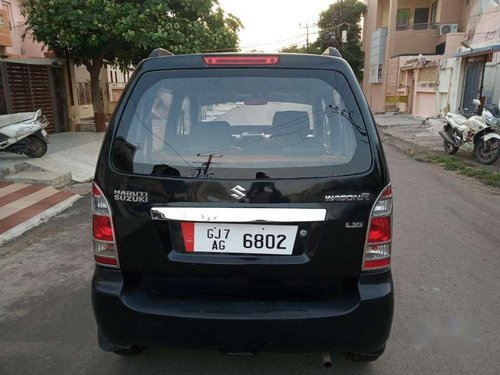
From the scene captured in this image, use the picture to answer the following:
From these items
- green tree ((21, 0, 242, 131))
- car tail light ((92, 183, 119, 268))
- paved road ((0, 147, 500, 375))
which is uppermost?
green tree ((21, 0, 242, 131))

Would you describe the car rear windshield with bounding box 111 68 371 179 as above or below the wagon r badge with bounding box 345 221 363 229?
above

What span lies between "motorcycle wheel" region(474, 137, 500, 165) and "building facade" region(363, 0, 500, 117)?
5.19 meters

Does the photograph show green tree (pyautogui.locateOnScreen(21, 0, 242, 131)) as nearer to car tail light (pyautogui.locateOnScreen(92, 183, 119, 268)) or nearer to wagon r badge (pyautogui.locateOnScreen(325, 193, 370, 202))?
car tail light (pyautogui.locateOnScreen(92, 183, 119, 268))

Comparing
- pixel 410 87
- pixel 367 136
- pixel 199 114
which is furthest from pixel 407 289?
pixel 410 87

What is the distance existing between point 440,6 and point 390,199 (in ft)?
84.5

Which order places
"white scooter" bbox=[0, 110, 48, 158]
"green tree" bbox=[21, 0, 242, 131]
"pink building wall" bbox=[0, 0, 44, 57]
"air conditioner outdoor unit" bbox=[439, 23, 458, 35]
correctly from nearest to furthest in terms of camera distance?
"white scooter" bbox=[0, 110, 48, 158]
"green tree" bbox=[21, 0, 242, 131]
"pink building wall" bbox=[0, 0, 44, 57]
"air conditioner outdoor unit" bbox=[439, 23, 458, 35]

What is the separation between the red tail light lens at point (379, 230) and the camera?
197 cm

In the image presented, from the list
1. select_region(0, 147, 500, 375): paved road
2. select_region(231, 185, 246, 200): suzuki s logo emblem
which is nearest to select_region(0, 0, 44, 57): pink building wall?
select_region(0, 147, 500, 375): paved road

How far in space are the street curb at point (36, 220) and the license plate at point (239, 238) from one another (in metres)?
3.61

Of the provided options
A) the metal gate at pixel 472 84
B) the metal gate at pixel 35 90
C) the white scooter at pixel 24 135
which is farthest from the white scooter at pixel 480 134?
the metal gate at pixel 35 90

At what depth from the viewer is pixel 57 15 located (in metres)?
10.1

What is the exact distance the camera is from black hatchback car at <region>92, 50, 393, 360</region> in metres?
1.93

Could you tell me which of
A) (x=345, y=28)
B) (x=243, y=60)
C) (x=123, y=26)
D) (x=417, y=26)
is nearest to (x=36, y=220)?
(x=243, y=60)

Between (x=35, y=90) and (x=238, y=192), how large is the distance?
11897mm
